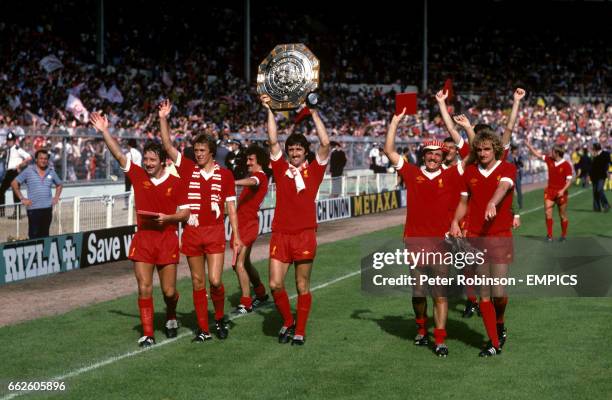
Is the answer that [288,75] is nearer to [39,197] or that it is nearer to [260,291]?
[260,291]

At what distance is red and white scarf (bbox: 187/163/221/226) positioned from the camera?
31.6 feet

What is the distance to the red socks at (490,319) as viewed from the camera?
8.73 metres

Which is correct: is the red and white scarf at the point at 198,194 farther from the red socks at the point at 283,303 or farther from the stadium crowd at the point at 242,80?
→ the stadium crowd at the point at 242,80

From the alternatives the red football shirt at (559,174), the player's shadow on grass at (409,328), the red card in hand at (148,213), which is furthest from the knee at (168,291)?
the red football shirt at (559,174)

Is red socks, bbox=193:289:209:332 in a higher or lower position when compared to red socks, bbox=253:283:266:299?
higher

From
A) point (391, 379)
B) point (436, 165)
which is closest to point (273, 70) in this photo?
point (436, 165)

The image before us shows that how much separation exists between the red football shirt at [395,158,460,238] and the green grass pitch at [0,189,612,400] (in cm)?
122

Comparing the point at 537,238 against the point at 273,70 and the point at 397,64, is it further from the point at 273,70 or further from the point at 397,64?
the point at 397,64

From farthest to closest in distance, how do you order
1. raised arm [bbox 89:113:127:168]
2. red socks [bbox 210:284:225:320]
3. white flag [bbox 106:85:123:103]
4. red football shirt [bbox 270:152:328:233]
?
white flag [bbox 106:85:123:103], red socks [bbox 210:284:225:320], red football shirt [bbox 270:152:328:233], raised arm [bbox 89:113:127:168]

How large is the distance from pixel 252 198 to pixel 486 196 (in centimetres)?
369

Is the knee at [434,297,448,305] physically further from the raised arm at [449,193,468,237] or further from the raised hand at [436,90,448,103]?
the raised hand at [436,90,448,103]

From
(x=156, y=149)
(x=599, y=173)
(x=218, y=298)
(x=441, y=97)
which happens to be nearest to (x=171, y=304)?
(x=218, y=298)

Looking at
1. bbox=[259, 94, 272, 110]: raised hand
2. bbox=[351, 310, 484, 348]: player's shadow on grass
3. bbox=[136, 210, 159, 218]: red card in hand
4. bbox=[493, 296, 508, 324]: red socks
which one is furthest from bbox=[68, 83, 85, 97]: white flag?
bbox=[493, 296, 508, 324]: red socks

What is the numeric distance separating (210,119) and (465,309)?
28.5 metres
